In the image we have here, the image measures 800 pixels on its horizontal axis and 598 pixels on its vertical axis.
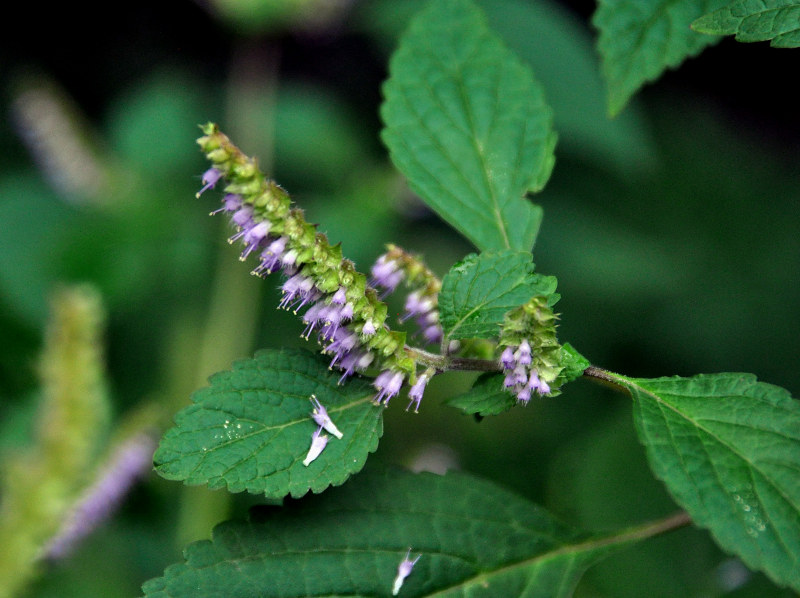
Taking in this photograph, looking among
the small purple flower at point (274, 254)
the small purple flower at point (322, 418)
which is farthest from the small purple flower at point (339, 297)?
the small purple flower at point (322, 418)

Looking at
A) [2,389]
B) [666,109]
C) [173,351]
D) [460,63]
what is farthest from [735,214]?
[2,389]

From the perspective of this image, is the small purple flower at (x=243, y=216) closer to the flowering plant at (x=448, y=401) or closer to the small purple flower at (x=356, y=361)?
the flowering plant at (x=448, y=401)

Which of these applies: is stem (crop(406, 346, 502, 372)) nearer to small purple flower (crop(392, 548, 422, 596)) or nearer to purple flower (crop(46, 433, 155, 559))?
small purple flower (crop(392, 548, 422, 596))

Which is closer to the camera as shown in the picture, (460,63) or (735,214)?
(460,63)

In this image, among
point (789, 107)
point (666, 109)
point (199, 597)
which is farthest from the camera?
point (789, 107)

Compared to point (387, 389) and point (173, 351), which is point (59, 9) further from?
point (387, 389)

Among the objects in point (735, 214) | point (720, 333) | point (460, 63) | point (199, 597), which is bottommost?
point (720, 333)

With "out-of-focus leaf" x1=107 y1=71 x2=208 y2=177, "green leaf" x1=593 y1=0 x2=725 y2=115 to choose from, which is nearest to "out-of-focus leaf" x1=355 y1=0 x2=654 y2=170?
"out-of-focus leaf" x1=107 y1=71 x2=208 y2=177
